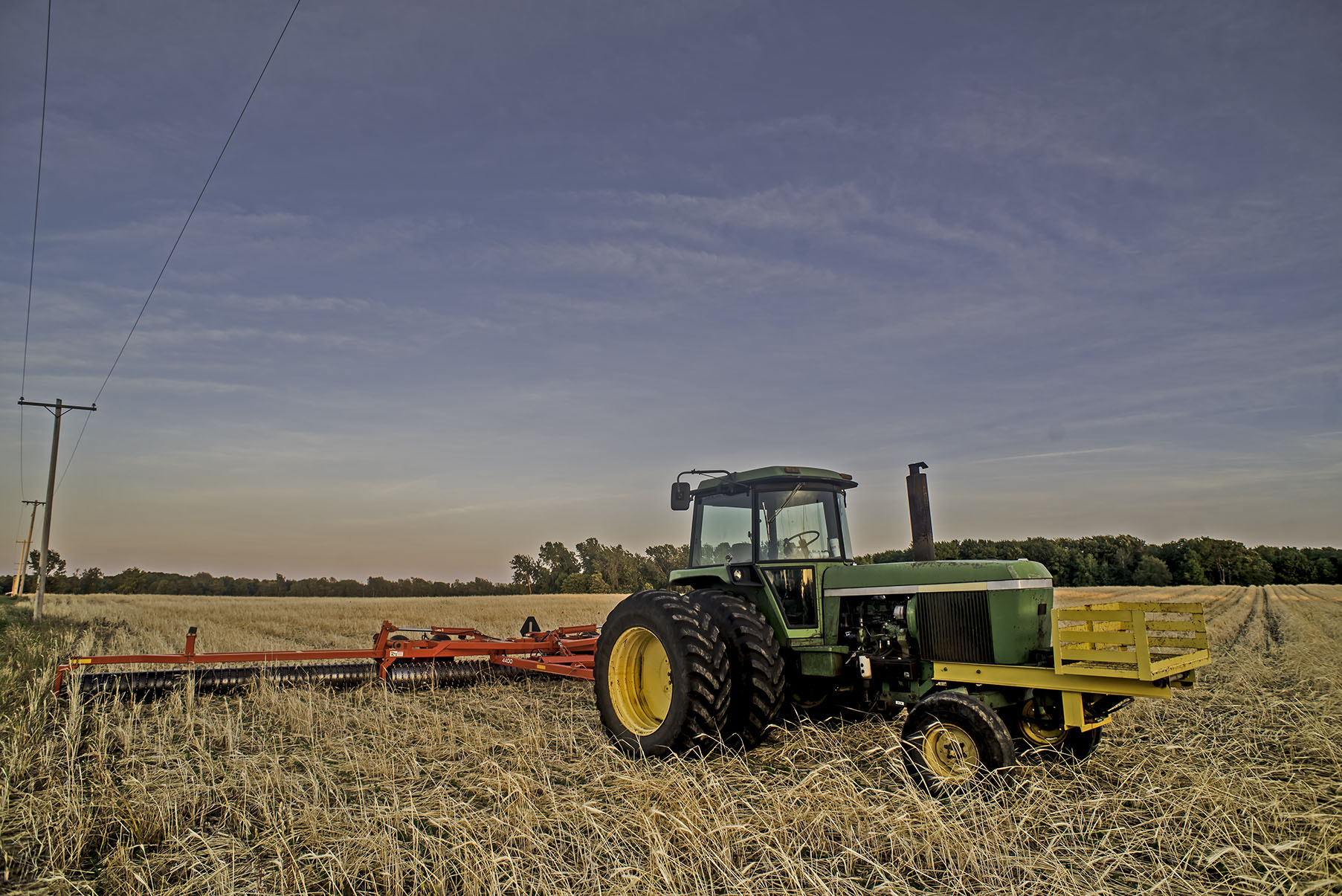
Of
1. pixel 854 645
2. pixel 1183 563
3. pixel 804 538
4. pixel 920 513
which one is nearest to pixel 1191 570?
pixel 1183 563

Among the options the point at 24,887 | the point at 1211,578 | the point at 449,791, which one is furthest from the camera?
the point at 1211,578

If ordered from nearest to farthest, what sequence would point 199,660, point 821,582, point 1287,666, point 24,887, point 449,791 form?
1. point 24,887
2. point 449,791
3. point 821,582
4. point 199,660
5. point 1287,666

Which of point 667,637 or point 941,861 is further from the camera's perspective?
point 667,637

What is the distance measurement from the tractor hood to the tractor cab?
11.2 inches

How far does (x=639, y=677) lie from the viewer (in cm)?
710

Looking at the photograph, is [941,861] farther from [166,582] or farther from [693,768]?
[166,582]

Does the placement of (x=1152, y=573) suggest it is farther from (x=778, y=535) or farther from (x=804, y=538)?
(x=778, y=535)

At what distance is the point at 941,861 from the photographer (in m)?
3.85

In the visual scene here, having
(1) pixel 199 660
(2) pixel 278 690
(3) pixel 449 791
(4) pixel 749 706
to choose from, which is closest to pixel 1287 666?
(4) pixel 749 706

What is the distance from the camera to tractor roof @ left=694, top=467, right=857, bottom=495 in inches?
284

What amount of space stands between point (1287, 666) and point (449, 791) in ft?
39.7

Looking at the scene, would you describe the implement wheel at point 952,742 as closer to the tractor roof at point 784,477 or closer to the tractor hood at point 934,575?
the tractor hood at point 934,575

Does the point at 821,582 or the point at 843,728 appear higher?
the point at 821,582

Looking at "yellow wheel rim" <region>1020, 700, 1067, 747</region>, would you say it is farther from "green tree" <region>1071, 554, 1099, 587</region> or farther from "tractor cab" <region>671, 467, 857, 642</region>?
"green tree" <region>1071, 554, 1099, 587</region>
